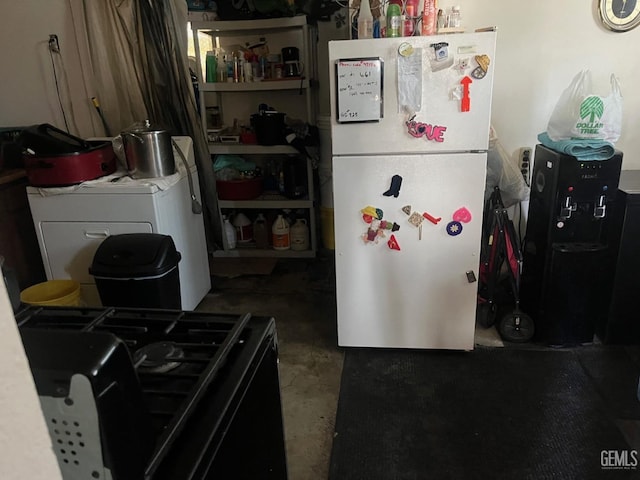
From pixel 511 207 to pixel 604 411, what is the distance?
125 centimetres

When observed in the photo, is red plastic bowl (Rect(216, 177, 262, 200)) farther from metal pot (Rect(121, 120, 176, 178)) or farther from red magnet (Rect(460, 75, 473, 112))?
red magnet (Rect(460, 75, 473, 112))

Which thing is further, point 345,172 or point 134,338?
point 345,172

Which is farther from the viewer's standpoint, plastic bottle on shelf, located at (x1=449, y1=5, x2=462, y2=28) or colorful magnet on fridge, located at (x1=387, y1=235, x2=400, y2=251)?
colorful magnet on fridge, located at (x1=387, y1=235, x2=400, y2=251)

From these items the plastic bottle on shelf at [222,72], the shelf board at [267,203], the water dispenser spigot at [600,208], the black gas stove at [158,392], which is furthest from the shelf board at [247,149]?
the black gas stove at [158,392]

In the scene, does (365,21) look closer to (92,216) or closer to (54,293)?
(92,216)

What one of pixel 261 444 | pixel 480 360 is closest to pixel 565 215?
pixel 480 360

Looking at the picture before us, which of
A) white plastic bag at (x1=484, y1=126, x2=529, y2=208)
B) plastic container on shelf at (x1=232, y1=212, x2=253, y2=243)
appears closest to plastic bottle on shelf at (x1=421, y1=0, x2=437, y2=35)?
white plastic bag at (x1=484, y1=126, x2=529, y2=208)

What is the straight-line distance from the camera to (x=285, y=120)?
138 inches

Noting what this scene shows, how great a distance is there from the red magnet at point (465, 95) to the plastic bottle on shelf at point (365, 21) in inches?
18.0

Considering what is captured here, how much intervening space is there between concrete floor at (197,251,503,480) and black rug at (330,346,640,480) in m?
0.07

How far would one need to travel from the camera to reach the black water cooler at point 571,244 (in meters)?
2.23

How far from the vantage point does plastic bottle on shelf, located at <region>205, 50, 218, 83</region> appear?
3469 mm

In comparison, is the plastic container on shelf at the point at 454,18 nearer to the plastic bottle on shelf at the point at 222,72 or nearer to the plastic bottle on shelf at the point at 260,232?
the plastic bottle on shelf at the point at 222,72

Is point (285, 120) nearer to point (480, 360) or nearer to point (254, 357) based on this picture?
point (480, 360)
